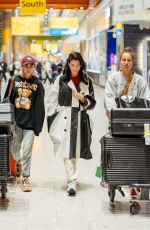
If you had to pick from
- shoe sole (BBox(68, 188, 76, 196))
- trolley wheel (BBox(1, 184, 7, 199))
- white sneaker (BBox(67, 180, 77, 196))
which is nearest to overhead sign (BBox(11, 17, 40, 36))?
white sneaker (BBox(67, 180, 77, 196))

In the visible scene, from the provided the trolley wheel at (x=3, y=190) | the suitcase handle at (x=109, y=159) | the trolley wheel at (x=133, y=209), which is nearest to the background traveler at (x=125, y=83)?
the trolley wheel at (x=133, y=209)

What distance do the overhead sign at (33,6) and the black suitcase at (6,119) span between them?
13749 mm

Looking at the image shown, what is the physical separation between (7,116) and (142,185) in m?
1.51

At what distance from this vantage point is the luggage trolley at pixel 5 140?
5.26 meters

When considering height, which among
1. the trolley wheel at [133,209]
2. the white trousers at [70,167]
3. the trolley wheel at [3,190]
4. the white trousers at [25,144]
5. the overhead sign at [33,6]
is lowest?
the trolley wheel at [133,209]

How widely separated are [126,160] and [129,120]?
15.0 inches

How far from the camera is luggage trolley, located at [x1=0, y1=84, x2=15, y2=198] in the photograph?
17.3ft

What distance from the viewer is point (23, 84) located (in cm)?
632

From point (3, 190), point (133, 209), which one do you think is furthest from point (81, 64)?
point (133, 209)

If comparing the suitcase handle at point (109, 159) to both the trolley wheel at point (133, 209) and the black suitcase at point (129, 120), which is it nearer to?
the black suitcase at point (129, 120)

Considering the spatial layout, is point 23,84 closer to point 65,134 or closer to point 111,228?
point 65,134

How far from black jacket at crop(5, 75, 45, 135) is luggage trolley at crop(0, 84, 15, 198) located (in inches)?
29.1

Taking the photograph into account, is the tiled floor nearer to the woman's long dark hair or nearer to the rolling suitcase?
the rolling suitcase

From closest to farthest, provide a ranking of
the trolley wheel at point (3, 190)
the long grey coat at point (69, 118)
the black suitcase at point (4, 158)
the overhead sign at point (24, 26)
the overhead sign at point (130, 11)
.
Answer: the black suitcase at point (4, 158) → the trolley wheel at point (3, 190) → the long grey coat at point (69, 118) → the overhead sign at point (130, 11) → the overhead sign at point (24, 26)
